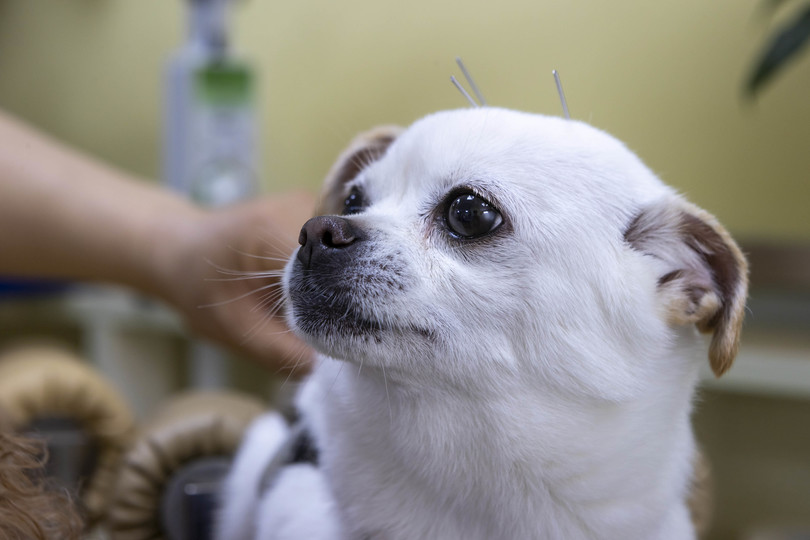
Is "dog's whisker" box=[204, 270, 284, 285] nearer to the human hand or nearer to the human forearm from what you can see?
the human hand

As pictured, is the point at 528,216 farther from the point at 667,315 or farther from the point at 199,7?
the point at 199,7

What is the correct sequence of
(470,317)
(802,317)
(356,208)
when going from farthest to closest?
1. (802,317)
2. (356,208)
3. (470,317)

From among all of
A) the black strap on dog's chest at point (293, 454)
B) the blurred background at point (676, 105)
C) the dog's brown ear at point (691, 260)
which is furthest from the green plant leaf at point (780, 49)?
the black strap on dog's chest at point (293, 454)

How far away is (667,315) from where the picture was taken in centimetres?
52

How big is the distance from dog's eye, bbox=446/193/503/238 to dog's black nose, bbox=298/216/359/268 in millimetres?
66

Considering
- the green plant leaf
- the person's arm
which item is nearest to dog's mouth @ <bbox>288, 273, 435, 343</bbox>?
the person's arm

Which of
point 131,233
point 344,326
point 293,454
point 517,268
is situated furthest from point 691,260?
point 131,233

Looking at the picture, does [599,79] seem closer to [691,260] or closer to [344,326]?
[691,260]

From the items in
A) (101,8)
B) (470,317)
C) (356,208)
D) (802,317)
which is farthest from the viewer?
(101,8)

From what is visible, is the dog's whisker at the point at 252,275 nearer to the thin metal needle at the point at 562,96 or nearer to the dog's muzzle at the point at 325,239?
the dog's muzzle at the point at 325,239

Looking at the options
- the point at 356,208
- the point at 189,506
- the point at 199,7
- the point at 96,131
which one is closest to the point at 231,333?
the point at 189,506

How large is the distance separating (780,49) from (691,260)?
1.39 ft

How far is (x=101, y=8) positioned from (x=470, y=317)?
1169 mm

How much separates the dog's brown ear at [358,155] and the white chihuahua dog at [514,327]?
8 centimetres
